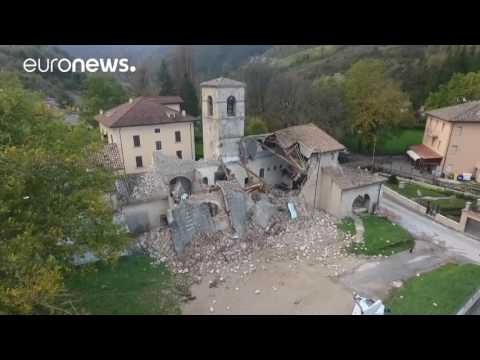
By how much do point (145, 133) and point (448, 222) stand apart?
24.2 meters

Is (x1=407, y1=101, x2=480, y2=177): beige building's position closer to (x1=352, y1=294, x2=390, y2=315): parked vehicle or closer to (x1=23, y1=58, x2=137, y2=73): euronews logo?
(x1=352, y1=294, x2=390, y2=315): parked vehicle

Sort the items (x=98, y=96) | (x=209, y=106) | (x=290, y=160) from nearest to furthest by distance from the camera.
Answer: (x=209, y=106), (x=290, y=160), (x=98, y=96)

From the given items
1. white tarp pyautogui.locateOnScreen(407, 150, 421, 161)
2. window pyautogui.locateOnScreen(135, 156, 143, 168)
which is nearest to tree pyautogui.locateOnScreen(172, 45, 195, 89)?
window pyautogui.locateOnScreen(135, 156, 143, 168)

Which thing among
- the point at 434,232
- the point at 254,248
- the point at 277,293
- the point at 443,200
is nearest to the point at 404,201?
the point at 443,200

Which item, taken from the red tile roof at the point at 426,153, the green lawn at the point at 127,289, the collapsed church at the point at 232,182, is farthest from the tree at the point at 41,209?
the red tile roof at the point at 426,153

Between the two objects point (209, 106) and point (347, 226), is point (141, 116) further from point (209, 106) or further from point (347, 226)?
point (347, 226)

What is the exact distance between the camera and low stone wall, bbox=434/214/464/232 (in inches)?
865

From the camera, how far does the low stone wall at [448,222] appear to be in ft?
72.1

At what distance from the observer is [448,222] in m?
22.6

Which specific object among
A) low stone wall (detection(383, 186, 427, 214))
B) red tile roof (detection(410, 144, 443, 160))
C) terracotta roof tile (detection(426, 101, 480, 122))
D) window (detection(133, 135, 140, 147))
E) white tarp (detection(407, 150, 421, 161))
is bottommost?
low stone wall (detection(383, 186, 427, 214))

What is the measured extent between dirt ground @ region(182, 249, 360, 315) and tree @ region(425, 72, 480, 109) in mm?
32062

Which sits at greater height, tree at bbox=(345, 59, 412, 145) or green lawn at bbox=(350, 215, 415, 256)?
tree at bbox=(345, 59, 412, 145)

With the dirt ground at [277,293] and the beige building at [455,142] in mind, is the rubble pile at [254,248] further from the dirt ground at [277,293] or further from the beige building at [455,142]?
the beige building at [455,142]

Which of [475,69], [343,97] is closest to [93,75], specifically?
[343,97]
